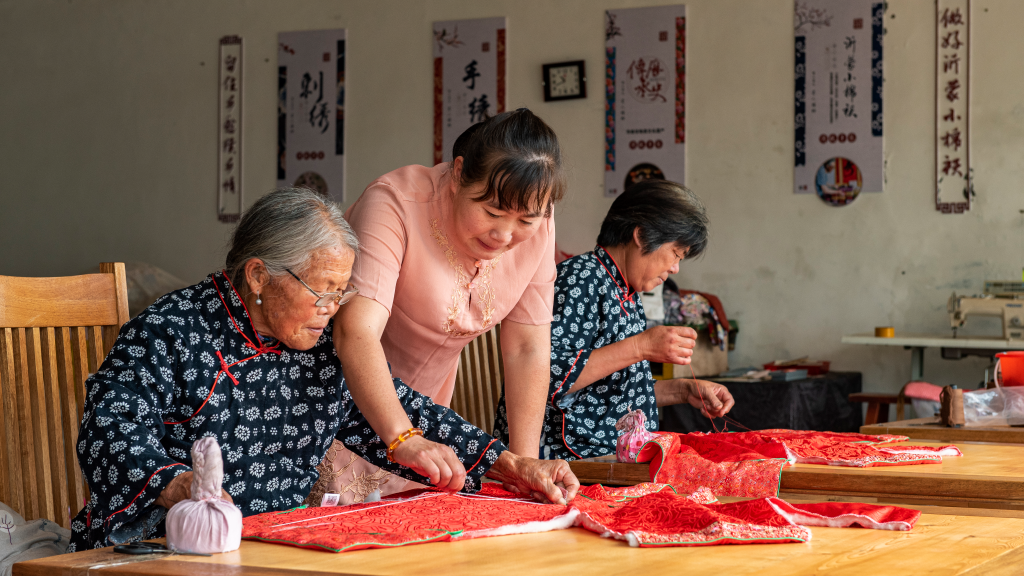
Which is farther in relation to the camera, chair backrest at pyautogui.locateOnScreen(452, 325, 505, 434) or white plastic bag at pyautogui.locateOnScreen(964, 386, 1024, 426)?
chair backrest at pyautogui.locateOnScreen(452, 325, 505, 434)

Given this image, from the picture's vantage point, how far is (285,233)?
5.01 ft

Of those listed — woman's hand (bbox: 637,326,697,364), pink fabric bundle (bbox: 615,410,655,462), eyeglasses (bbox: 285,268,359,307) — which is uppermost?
eyeglasses (bbox: 285,268,359,307)

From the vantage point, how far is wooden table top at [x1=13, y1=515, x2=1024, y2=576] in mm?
1031

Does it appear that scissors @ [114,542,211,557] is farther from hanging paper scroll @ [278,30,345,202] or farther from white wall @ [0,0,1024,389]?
hanging paper scroll @ [278,30,345,202]

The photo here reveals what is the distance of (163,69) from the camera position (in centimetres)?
625

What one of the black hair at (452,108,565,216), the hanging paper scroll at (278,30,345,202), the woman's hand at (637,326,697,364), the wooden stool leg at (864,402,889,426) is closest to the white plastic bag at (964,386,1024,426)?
the woman's hand at (637,326,697,364)

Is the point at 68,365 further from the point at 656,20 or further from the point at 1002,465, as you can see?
the point at 656,20

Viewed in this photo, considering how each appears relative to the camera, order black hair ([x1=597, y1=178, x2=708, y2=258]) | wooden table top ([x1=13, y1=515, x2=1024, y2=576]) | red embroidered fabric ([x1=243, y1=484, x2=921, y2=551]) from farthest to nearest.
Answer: black hair ([x1=597, y1=178, x2=708, y2=258])
red embroidered fabric ([x1=243, y1=484, x2=921, y2=551])
wooden table top ([x1=13, y1=515, x2=1024, y2=576])

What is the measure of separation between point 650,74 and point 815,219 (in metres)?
1.16

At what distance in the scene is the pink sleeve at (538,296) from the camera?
6.49ft

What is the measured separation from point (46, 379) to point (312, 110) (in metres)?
4.24

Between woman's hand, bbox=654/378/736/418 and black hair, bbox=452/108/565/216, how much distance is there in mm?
1012

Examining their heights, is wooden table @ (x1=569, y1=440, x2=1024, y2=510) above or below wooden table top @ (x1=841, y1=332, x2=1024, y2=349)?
above

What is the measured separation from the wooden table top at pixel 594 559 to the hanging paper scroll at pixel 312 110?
482 centimetres
